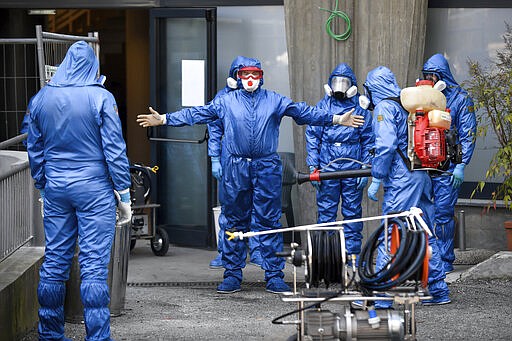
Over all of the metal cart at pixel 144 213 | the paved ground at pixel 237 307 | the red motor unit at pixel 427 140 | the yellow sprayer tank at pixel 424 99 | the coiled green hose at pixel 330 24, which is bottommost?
the paved ground at pixel 237 307

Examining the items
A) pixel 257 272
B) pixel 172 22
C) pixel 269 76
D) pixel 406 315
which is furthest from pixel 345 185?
pixel 406 315

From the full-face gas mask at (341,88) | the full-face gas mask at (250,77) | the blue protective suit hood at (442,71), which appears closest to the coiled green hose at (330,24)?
the full-face gas mask at (341,88)

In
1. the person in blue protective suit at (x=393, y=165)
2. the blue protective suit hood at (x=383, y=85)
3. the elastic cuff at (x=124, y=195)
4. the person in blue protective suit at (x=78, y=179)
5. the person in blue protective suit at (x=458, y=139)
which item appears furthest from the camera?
the person in blue protective suit at (x=458, y=139)

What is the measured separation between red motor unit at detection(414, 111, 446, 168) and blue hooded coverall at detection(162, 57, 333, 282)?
1.33 meters

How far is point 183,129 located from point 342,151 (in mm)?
2196

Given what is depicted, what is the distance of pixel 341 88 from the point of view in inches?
433

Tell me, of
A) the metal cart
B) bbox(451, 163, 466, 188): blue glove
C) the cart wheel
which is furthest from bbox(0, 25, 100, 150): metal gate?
bbox(451, 163, 466, 188): blue glove

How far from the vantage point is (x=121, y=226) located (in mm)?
8430

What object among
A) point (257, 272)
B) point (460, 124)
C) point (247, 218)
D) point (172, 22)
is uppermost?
point (172, 22)

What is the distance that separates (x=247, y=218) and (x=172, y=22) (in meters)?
3.25

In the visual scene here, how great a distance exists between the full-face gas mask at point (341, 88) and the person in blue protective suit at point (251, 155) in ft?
4.15

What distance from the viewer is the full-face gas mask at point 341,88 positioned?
11008 millimetres

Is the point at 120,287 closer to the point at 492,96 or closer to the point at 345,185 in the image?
the point at 345,185

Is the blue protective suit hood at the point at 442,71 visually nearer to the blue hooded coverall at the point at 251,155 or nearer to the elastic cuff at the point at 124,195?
the blue hooded coverall at the point at 251,155
